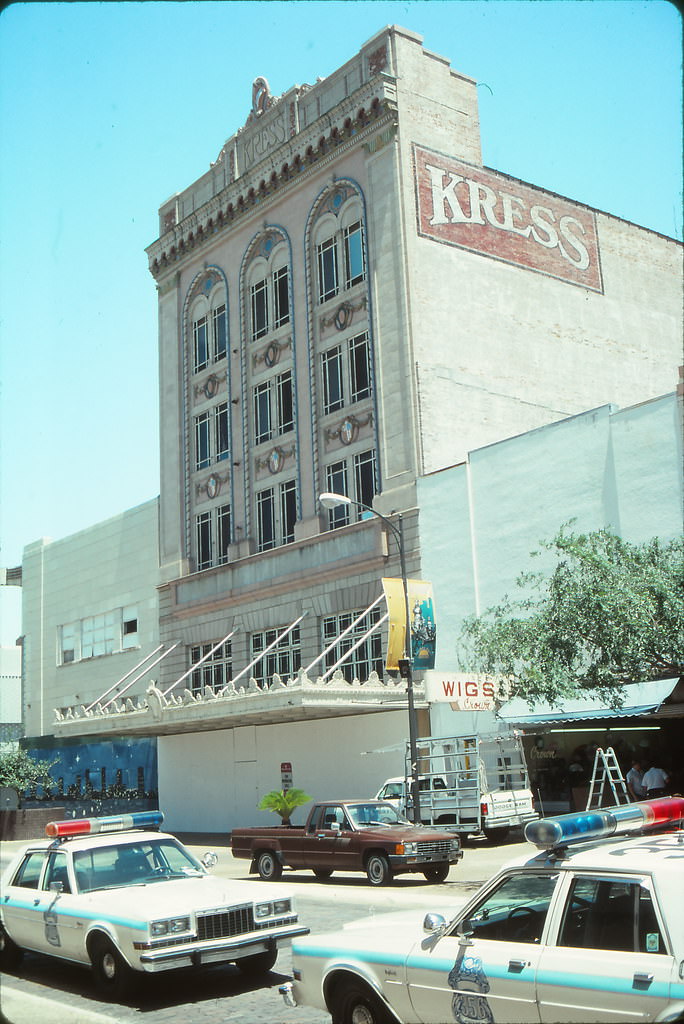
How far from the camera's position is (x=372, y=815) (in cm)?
2152

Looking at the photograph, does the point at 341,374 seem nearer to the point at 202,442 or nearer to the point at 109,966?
the point at 202,442

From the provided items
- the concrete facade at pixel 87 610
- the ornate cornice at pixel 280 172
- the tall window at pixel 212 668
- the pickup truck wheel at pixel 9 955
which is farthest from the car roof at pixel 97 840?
the concrete facade at pixel 87 610

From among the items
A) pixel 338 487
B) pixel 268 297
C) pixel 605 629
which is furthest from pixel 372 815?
pixel 268 297

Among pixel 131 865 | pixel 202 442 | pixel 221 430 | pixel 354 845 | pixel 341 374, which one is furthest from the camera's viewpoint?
pixel 202 442

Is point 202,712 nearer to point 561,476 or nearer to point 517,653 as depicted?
point 561,476

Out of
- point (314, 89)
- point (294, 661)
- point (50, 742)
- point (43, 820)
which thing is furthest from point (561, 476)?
point (50, 742)

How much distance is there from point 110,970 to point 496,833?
17299 millimetres

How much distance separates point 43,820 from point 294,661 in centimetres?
1246

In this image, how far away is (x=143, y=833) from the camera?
1295 centimetres

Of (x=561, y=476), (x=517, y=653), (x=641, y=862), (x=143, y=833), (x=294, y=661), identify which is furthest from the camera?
(x=294, y=661)

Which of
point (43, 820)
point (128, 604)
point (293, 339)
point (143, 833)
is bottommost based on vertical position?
point (43, 820)

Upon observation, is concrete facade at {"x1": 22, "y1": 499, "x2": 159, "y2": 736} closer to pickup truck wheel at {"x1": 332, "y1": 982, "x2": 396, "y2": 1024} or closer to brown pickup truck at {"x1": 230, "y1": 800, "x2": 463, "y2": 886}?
brown pickup truck at {"x1": 230, "y1": 800, "x2": 463, "y2": 886}

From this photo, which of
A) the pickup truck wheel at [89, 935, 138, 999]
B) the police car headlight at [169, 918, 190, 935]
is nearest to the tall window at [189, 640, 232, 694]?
the pickup truck wheel at [89, 935, 138, 999]

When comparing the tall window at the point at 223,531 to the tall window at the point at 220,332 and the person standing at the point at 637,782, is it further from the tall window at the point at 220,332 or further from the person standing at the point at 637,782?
the person standing at the point at 637,782
